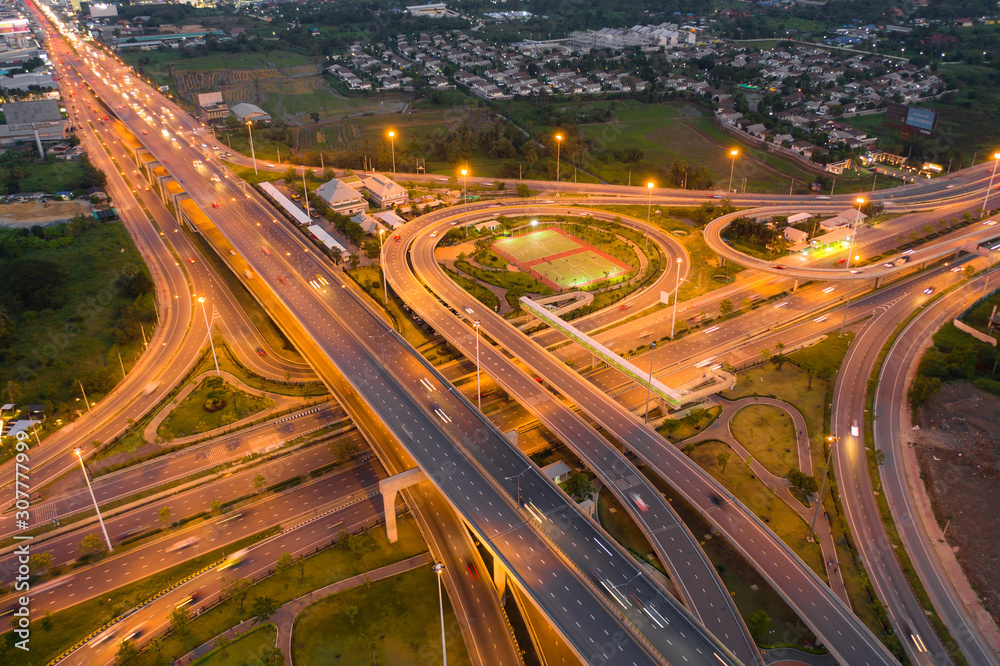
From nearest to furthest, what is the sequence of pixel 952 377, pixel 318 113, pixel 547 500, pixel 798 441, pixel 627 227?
pixel 547 500, pixel 798 441, pixel 952 377, pixel 627 227, pixel 318 113

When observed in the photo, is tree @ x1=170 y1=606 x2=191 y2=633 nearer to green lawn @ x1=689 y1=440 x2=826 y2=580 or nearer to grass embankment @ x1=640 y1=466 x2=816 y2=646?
grass embankment @ x1=640 y1=466 x2=816 y2=646

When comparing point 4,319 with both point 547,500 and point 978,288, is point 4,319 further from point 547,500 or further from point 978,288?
point 978,288

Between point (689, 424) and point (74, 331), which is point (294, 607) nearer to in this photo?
point (689, 424)

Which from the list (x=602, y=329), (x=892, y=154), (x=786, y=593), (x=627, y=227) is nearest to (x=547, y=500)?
(x=786, y=593)

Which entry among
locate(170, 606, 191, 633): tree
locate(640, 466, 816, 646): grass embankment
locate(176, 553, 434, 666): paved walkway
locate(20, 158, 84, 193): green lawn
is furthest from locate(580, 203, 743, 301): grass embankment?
locate(20, 158, 84, 193): green lawn

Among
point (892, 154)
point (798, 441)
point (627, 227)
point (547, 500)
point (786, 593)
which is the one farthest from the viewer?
point (892, 154)

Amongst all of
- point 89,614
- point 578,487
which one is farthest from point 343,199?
point 89,614

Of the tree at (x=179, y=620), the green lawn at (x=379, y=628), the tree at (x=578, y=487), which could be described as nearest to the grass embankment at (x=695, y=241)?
the tree at (x=578, y=487)
